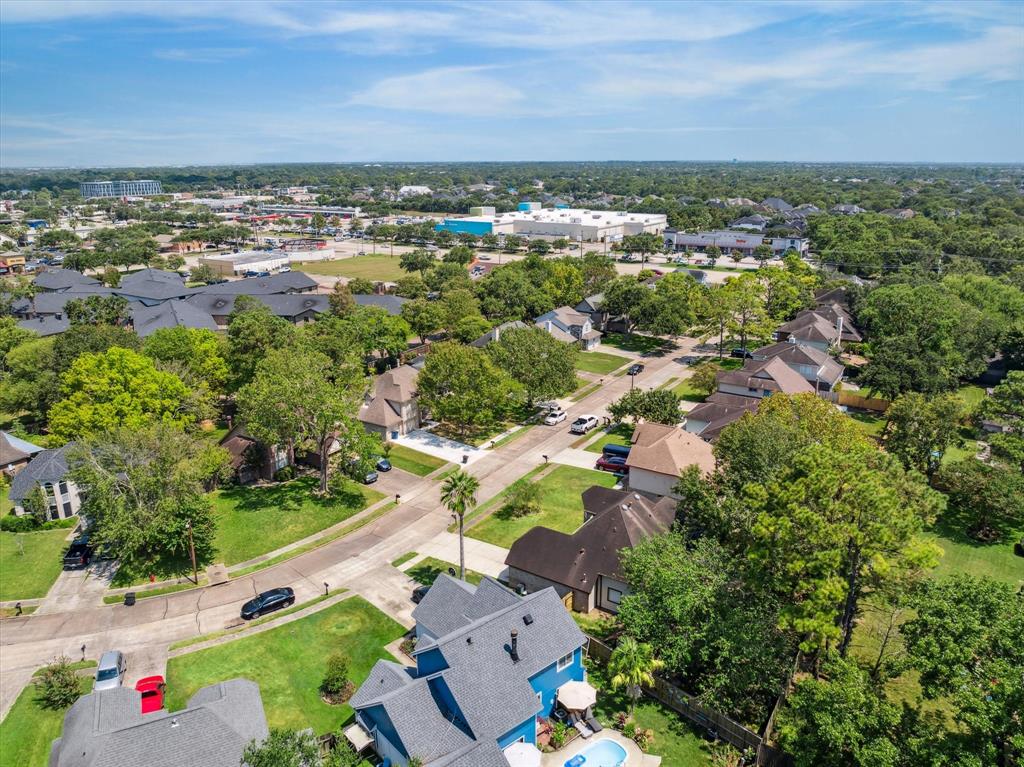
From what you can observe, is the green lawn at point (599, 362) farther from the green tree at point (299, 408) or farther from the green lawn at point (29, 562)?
the green lawn at point (29, 562)

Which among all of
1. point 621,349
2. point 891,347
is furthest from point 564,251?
point 891,347

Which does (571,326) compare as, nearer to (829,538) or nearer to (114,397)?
(114,397)

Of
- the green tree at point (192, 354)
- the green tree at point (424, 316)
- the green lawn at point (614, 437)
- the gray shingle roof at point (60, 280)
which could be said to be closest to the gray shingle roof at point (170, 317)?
the green tree at point (192, 354)

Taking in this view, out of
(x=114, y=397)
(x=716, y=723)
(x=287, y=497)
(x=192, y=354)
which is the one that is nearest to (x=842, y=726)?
(x=716, y=723)

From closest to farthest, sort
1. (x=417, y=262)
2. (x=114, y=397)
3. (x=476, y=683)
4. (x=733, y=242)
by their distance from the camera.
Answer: (x=476, y=683) → (x=114, y=397) → (x=417, y=262) → (x=733, y=242)

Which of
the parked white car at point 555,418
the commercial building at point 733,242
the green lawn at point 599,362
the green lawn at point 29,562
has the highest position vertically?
the commercial building at point 733,242
